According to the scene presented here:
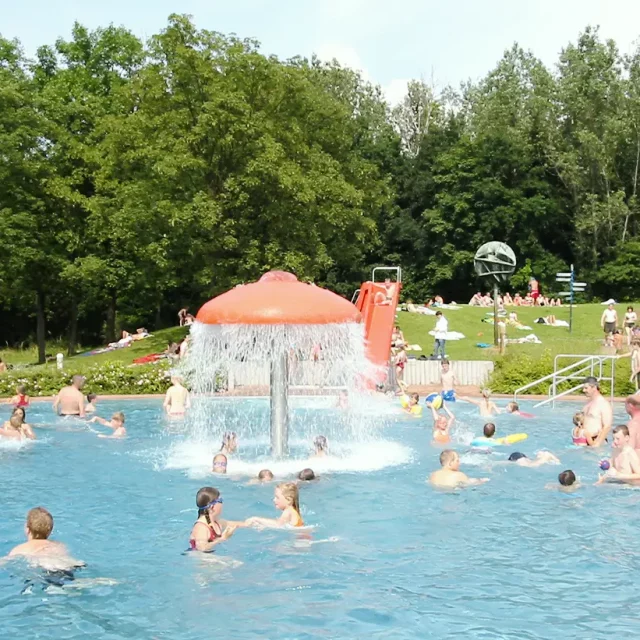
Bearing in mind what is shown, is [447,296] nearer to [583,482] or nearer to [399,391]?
[399,391]

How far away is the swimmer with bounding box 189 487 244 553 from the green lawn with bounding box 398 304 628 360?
18.4 m

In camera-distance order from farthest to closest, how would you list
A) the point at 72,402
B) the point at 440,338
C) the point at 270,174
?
the point at 270,174
the point at 440,338
the point at 72,402

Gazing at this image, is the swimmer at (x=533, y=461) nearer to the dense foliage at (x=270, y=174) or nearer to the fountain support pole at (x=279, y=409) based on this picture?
the fountain support pole at (x=279, y=409)

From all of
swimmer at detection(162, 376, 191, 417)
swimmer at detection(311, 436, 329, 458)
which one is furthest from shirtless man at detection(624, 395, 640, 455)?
swimmer at detection(162, 376, 191, 417)

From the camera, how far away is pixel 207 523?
1045 centimetres

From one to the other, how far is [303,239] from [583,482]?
24506 millimetres

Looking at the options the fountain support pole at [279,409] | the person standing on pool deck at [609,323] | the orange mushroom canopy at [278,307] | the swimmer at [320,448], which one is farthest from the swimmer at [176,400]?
the person standing on pool deck at [609,323]

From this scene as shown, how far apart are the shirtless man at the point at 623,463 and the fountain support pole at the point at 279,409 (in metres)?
5.32

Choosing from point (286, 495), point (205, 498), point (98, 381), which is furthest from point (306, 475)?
point (98, 381)

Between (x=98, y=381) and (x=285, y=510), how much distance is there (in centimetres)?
1645

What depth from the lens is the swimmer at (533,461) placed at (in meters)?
16.0

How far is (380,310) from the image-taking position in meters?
28.9

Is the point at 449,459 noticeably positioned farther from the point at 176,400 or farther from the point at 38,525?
the point at 176,400

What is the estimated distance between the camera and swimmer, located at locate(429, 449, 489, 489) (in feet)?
45.8
